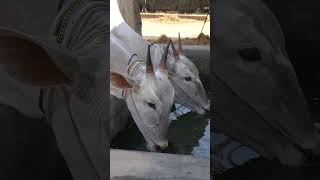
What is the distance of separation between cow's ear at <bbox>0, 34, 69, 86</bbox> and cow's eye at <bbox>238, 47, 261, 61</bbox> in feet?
2.03

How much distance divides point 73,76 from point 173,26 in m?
7.64

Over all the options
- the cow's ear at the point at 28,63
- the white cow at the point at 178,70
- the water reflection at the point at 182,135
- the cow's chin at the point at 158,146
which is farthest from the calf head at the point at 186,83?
the cow's ear at the point at 28,63

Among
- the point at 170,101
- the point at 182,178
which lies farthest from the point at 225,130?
the point at 170,101

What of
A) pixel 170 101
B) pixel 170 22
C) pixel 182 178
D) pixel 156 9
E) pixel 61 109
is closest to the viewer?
pixel 61 109

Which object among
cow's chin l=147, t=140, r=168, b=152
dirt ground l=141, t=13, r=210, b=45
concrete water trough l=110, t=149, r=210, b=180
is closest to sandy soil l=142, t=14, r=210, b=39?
dirt ground l=141, t=13, r=210, b=45

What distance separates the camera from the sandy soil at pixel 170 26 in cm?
881

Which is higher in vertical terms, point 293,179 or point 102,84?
point 102,84

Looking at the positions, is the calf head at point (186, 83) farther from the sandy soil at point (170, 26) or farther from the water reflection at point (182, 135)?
the sandy soil at point (170, 26)

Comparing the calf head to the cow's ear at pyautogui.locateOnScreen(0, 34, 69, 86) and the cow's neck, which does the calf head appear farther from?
the cow's ear at pyautogui.locateOnScreen(0, 34, 69, 86)

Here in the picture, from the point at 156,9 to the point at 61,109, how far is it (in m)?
7.08

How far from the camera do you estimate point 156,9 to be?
8695 millimetres

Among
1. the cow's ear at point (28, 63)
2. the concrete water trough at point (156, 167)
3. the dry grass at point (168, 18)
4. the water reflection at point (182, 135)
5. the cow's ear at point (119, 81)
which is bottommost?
the water reflection at point (182, 135)

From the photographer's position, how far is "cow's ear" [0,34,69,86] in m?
1.65

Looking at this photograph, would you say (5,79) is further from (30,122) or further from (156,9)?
(156,9)
